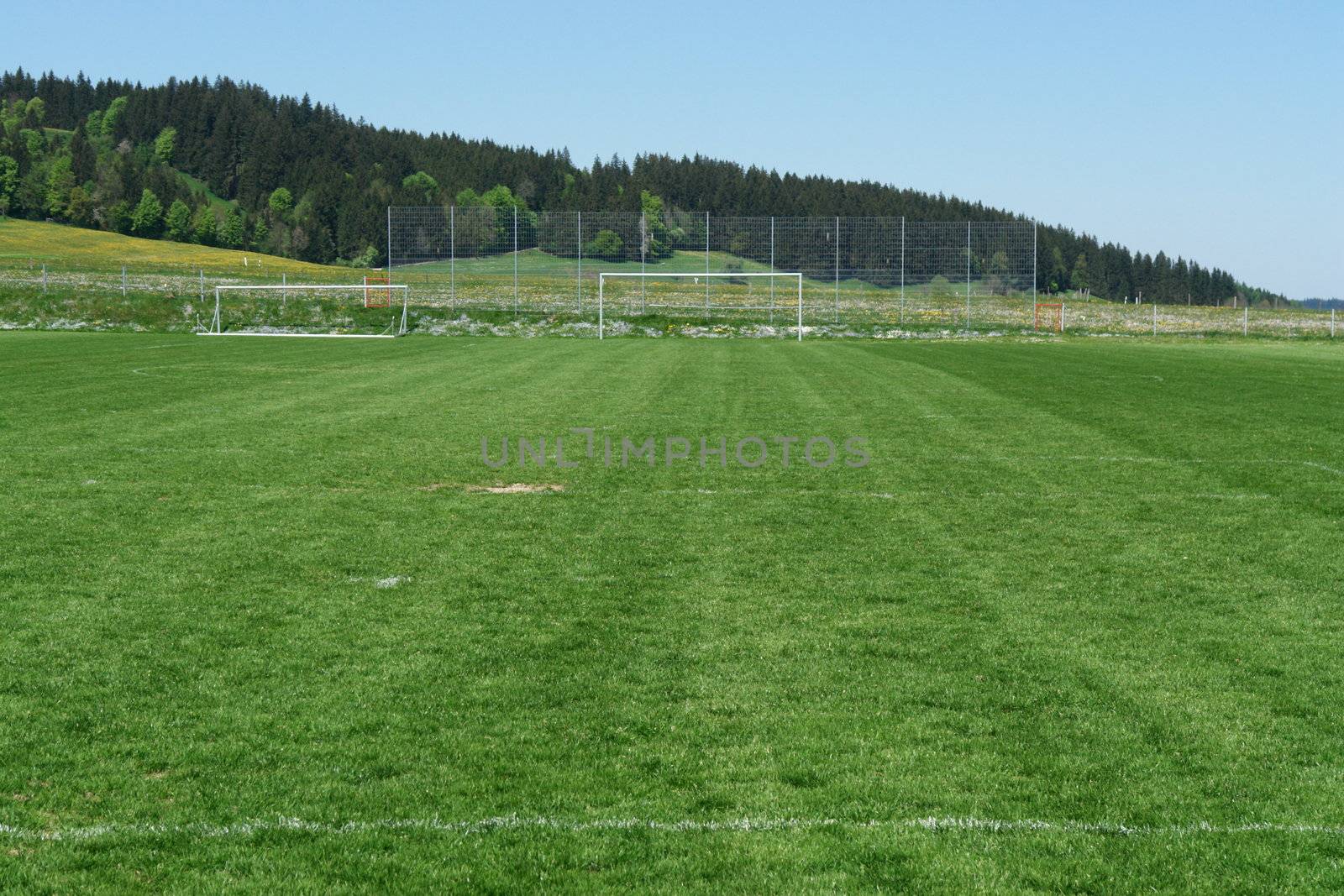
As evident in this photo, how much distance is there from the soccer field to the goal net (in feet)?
107

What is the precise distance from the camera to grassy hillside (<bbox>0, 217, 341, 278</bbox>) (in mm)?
83562

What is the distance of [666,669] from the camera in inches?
218

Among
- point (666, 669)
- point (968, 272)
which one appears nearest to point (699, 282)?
point (968, 272)

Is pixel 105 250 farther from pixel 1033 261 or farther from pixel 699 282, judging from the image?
pixel 1033 261

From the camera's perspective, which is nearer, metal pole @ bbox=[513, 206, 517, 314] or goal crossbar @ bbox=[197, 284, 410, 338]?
goal crossbar @ bbox=[197, 284, 410, 338]

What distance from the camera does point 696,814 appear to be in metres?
3.95

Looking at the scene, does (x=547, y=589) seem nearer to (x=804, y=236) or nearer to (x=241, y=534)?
(x=241, y=534)

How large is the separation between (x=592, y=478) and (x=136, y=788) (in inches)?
285

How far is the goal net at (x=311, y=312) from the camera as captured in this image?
44344 millimetres

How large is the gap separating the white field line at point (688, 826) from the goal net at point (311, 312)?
39.6m

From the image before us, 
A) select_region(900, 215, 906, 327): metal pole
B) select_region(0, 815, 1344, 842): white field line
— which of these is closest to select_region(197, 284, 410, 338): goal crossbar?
select_region(900, 215, 906, 327): metal pole

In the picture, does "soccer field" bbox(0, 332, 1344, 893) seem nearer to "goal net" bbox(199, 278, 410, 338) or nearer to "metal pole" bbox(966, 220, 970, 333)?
"goal net" bbox(199, 278, 410, 338)

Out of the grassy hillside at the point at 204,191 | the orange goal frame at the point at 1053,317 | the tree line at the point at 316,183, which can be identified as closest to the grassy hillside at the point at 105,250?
the tree line at the point at 316,183

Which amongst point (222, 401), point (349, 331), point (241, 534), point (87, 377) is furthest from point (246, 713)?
point (349, 331)
